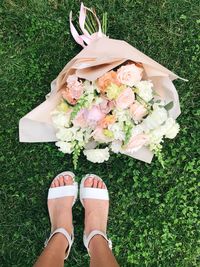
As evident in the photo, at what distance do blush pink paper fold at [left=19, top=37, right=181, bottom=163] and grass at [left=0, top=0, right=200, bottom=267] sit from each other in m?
0.22

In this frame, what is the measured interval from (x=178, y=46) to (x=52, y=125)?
3.72ft

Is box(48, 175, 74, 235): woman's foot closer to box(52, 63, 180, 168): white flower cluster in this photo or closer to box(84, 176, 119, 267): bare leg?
box(84, 176, 119, 267): bare leg

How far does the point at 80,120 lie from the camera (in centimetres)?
265

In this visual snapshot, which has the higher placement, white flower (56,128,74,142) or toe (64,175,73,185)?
white flower (56,128,74,142)

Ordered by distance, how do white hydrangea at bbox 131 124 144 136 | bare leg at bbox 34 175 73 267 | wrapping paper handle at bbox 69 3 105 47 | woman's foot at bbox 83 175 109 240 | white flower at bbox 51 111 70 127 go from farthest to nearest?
woman's foot at bbox 83 175 109 240 → wrapping paper handle at bbox 69 3 105 47 → bare leg at bbox 34 175 73 267 → white flower at bbox 51 111 70 127 → white hydrangea at bbox 131 124 144 136

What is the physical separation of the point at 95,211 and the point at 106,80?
1.14m

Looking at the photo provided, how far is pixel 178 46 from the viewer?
10.9 feet

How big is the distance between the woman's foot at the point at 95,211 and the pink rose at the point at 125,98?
0.97 m

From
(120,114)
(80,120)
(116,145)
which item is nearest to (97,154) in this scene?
(116,145)

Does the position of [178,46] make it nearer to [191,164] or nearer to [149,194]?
[191,164]

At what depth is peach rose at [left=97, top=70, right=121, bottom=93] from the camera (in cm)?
252

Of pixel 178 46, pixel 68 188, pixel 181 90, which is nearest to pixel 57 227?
pixel 68 188

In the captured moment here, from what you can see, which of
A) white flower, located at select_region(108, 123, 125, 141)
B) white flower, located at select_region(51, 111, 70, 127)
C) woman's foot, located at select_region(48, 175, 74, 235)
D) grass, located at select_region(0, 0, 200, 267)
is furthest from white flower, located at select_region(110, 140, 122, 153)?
woman's foot, located at select_region(48, 175, 74, 235)

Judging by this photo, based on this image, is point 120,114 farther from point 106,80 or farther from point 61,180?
point 61,180
